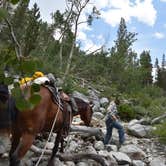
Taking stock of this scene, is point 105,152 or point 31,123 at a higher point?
point 31,123

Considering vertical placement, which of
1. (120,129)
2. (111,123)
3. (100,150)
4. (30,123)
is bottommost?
(100,150)

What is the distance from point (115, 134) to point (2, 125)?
7.69m

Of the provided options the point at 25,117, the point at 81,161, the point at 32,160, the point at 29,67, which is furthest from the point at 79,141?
the point at 29,67

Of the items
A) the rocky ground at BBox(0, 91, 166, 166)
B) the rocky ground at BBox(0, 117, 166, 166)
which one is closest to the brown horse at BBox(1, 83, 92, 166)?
the rocky ground at BBox(0, 91, 166, 166)

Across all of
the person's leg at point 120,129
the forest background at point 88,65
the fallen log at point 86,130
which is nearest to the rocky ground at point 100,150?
the fallen log at point 86,130

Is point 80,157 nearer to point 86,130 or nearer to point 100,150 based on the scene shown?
point 100,150

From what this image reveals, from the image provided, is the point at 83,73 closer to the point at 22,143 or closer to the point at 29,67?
the point at 22,143

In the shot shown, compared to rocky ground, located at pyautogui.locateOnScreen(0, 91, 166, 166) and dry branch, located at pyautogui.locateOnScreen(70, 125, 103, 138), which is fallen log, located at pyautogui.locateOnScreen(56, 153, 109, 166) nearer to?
rocky ground, located at pyautogui.locateOnScreen(0, 91, 166, 166)

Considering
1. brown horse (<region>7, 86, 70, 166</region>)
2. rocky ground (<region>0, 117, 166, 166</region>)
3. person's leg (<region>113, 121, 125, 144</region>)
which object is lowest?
rocky ground (<region>0, 117, 166, 166</region>)

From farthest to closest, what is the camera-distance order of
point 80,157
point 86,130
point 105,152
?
1. point 86,130
2. point 105,152
3. point 80,157

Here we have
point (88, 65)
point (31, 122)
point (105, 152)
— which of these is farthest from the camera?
point (88, 65)

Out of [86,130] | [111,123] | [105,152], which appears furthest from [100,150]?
[111,123]

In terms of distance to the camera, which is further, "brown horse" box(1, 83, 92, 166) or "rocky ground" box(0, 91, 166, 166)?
"rocky ground" box(0, 91, 166, 166)

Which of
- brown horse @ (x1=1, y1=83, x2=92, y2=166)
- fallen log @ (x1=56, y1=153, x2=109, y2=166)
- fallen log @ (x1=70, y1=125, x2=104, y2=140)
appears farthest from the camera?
fallen log @ (x1=70, y1=125, x2=104, y2=140)
